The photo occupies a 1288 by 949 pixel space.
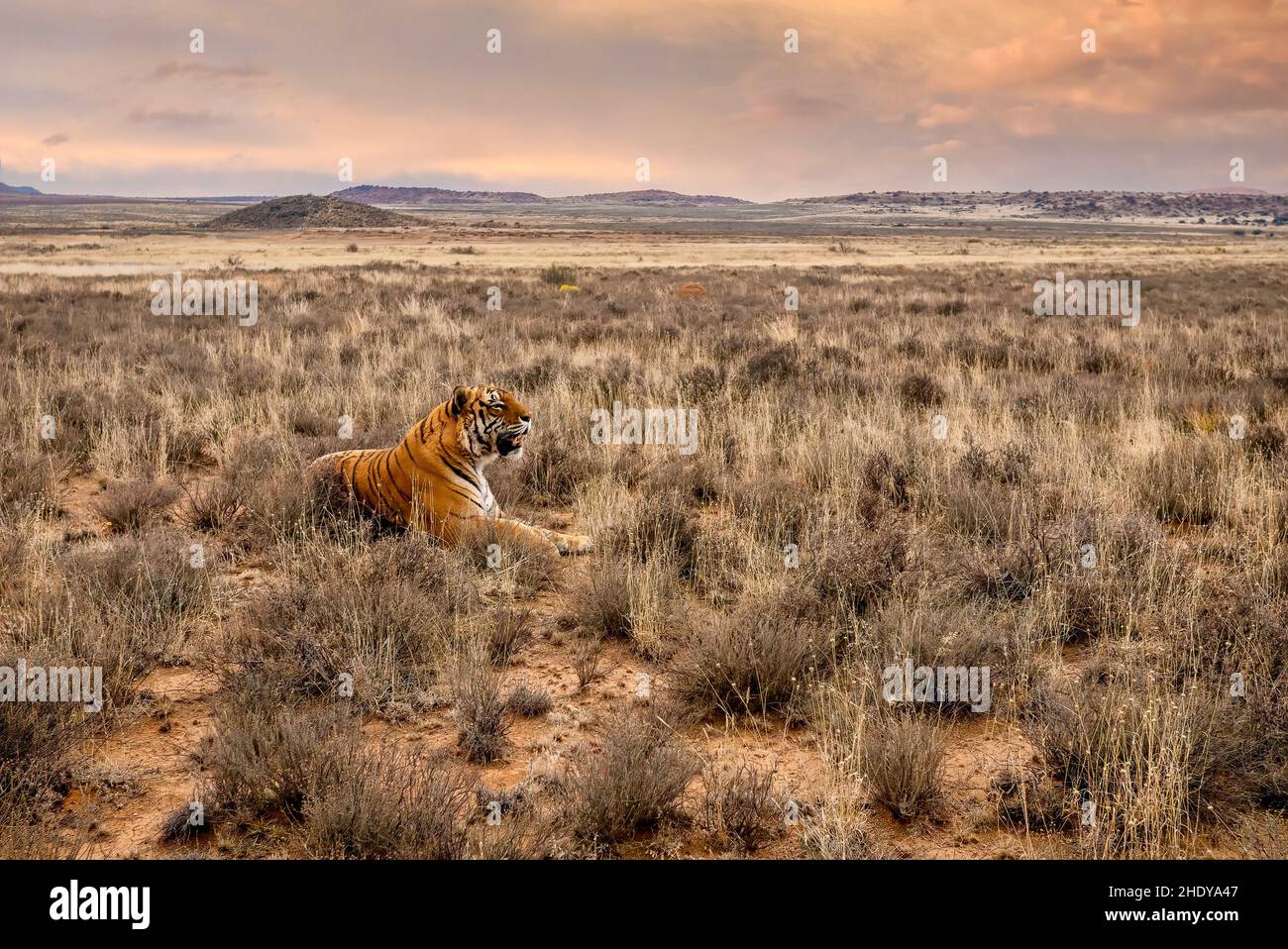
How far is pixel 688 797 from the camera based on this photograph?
3.29m

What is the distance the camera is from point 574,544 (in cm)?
588

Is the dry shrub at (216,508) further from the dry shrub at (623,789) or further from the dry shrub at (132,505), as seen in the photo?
the dry shrub at (623,789)

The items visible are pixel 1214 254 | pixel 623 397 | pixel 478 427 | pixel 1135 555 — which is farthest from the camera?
pixel 1214 254

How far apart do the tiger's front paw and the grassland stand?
0.12m

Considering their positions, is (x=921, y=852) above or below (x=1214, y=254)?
below

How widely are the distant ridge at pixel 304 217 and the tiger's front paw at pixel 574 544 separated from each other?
100m

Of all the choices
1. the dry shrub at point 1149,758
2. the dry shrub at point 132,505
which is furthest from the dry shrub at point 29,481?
the dry shrub at point 1149,758

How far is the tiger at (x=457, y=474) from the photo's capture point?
18.7 feet

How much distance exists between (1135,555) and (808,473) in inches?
108

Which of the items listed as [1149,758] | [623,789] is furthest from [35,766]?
[1149,758]

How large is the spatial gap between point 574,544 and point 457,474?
3.22 feet
